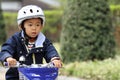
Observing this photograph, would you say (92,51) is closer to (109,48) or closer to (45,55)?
(109,48)

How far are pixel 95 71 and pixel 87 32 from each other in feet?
8.09

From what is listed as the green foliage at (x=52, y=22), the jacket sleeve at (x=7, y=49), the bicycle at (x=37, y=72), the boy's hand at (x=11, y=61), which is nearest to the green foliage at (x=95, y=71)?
the jacket sleeve at (x=7, y=49)

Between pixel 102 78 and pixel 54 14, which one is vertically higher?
pixel 102 78

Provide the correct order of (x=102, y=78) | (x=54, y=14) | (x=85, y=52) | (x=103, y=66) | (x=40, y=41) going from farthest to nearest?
(x=54, y=14) < (x=85, y=52) < (x=103, y=66) < (x=102, y=78) < (x=40, y=41)

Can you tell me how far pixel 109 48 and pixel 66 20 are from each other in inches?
52.8

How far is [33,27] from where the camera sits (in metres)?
5.23

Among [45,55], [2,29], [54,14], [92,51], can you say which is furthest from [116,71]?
[54,14]

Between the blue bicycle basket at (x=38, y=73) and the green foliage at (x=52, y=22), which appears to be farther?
the green foliage at (x=52, y=22)

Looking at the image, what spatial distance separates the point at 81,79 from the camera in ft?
33.7

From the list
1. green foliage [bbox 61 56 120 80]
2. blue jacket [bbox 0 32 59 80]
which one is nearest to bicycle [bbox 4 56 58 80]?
blue jacket [bbox 0 32 59 80]

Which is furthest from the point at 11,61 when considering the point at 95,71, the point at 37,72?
the point at 95,71

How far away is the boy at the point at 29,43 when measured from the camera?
5.24 metres

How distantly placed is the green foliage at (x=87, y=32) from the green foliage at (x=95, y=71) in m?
1.08

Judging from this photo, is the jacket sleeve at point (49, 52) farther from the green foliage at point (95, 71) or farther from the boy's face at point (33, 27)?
the green foliage at point (95, 71)
